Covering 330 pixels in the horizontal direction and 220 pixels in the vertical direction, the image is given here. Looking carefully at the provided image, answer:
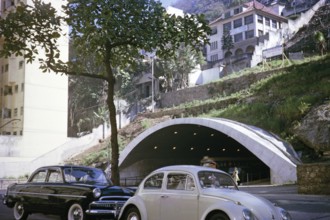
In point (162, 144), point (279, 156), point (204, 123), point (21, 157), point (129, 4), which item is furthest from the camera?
point (21, 157)

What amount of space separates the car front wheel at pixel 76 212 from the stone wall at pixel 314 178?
34.8 ft

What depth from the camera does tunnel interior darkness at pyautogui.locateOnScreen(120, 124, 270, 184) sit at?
124 feet

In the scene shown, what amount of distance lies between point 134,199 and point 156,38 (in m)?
6.39

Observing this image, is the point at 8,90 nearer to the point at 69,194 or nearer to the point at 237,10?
the point at 237,10

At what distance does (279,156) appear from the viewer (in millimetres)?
25266

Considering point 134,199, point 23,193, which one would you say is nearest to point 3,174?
point 23,193

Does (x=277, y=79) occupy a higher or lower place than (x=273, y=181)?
higher

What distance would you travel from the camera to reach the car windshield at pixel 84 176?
12227 millimetres

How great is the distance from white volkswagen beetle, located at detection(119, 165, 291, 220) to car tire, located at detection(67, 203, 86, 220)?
144 cm

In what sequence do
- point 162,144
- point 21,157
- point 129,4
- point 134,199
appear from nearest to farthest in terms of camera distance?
point 134,199 → point 129,4 → point 162,144 → point 21,157

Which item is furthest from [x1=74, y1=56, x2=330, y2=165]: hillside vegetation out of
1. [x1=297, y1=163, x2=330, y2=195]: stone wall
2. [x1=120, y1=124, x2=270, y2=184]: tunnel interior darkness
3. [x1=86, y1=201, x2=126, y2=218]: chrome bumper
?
[x1=86, y1=201, x2=126, y2=218]: chrome bumper

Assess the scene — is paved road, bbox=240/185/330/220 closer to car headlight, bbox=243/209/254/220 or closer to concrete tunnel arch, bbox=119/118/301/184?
car headlight, bbox=243/209/254/220

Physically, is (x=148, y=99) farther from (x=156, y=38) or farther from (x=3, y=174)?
(x=156, y=38)

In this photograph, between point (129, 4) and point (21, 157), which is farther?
point (21, 157)
